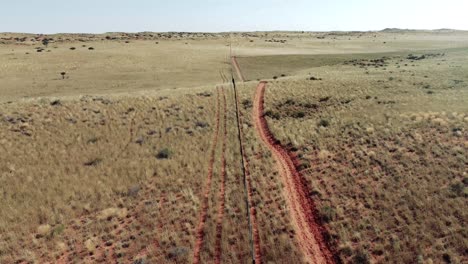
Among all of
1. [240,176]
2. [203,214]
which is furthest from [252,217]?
[240,176]

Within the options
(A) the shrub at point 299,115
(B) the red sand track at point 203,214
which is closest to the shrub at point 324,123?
(A) the shrub at point 299,115

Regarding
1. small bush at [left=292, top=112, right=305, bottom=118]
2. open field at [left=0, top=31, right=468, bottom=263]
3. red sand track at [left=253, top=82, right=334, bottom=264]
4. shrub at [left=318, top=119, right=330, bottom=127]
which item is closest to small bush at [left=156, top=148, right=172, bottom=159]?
open field at [left=0, top=31, right=468, bottom=263]

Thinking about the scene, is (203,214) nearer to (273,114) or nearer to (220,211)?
(220,211)

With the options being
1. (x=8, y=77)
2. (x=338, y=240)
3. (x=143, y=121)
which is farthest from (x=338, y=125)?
(x=8, y=77)

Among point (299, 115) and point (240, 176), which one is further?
point (299, 115)

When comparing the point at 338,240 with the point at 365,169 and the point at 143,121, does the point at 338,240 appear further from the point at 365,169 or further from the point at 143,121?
the point at 143,121

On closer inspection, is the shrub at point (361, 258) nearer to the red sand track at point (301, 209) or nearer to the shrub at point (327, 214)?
the red sand track at point (301, 209)

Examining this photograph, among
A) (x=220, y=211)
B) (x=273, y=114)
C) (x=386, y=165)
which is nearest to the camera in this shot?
(x=220, y=211)

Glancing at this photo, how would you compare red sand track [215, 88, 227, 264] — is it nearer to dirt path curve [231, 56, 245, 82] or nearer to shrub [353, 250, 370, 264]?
shrub [353, 250, 370, 264]
